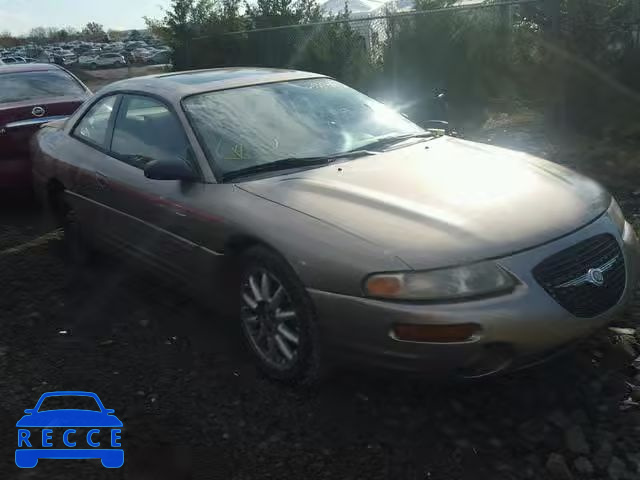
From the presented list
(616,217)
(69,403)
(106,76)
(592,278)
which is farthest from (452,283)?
(106,76)

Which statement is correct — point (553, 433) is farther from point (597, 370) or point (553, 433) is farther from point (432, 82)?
point (432, 82)

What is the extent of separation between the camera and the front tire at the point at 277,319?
9.74ft

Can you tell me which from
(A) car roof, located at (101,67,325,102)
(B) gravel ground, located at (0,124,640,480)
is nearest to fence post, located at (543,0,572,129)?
(A) car roof, located at (101,67,325,102)

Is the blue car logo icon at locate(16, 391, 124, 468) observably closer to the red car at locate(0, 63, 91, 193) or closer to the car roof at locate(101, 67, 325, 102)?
the car roof at locate(101, 67, 325, 102)

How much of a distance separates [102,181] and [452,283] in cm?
264

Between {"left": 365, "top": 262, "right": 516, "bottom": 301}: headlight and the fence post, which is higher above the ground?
the fence post

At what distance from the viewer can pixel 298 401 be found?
309cm

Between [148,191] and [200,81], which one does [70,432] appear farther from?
[200,81]

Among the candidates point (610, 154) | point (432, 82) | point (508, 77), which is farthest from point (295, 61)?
point (610, 154)

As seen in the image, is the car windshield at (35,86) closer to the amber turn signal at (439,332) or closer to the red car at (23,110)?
the red car at (23,110)

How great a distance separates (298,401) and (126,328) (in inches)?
56.1

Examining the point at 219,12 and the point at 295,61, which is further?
the point at 219,12

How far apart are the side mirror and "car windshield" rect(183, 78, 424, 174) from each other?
0.49 feet

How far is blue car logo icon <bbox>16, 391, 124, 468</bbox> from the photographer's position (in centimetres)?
280
